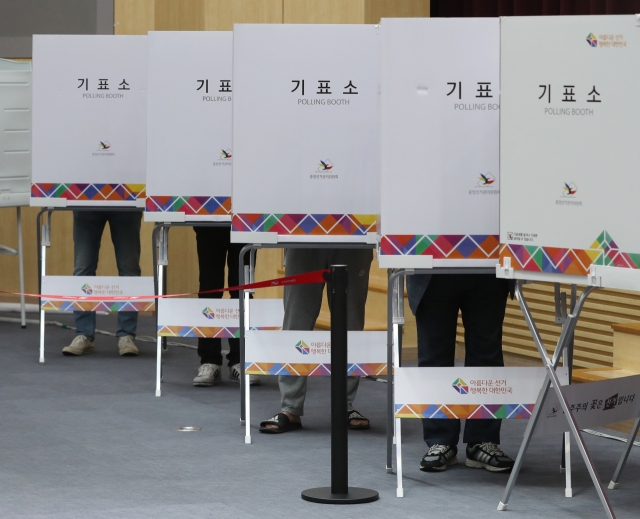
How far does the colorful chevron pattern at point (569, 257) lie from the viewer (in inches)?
116

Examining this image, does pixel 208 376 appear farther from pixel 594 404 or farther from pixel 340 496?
pixel 594 404

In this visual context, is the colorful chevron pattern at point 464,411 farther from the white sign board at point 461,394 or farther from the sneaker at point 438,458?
the sneaker at point 438,458

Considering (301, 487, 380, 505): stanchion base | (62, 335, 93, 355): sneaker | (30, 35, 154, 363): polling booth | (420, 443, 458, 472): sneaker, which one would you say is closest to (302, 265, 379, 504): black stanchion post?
(301, 487, 380, 505): stanchion base

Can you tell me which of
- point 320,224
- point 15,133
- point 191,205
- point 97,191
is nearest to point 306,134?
point 320,224

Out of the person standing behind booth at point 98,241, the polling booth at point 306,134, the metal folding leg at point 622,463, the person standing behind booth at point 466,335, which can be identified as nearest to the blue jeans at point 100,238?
the person standing behind booth at point 98,241

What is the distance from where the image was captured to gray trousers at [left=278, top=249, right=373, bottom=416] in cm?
452

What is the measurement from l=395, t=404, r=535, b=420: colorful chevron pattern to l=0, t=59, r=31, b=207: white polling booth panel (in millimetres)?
4083

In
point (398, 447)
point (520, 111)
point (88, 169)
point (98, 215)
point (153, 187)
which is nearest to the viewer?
point (520, 111)

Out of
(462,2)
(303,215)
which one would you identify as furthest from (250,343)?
(462,2)

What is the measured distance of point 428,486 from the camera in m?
3.70

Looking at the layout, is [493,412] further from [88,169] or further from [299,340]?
[88,169]

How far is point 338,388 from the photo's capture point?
3439 mm

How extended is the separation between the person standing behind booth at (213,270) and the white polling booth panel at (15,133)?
2004 millimetres

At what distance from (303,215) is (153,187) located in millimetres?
1148
